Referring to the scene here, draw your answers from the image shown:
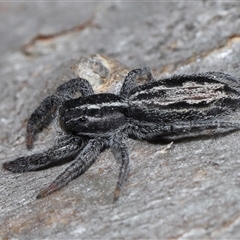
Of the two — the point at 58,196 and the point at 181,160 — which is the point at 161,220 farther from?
the point at 58,196

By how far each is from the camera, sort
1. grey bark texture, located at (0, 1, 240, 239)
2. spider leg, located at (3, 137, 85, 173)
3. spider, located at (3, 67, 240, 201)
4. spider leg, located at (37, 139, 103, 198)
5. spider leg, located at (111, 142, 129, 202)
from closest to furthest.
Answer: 1. grey bark texture, located at (0, 1, 240, 239)
2. spider leg, located at (111, 142, 129, 202)
3. spider leg, located at (37, 139, 103, 198)
4. spider, located at (3, 67, 240, 201)
5. spider leg, located at (3, 137, 85, 173)

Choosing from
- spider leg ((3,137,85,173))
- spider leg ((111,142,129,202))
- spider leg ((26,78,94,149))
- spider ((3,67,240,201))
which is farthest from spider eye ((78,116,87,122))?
spider leg ((26,78,94,149))

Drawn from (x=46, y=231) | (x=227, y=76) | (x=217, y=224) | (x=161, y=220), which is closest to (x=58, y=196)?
(x=46, y=231)

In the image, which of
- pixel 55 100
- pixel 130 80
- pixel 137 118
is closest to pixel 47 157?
pixel 55 100

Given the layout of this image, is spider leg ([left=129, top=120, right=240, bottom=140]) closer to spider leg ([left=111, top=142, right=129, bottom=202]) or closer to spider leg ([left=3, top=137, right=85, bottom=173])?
spider leg ([left=111, top=142, right=129, bottom=202])

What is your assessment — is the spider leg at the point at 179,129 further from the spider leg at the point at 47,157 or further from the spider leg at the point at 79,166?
the spider leg at the point at 47,157

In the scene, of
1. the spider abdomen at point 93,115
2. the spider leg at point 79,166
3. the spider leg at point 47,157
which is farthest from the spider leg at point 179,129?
the spider leg at point 47,157

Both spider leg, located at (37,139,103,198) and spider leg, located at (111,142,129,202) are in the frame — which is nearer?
spider leg, located at (111,142,129,202)
